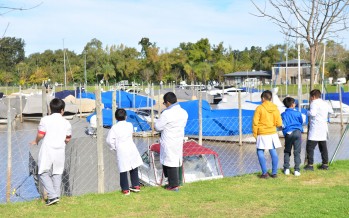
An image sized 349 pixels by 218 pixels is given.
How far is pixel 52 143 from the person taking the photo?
23.5 ft

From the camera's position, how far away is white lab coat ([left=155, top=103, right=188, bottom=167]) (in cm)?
789

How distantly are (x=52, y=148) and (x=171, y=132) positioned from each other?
189cm

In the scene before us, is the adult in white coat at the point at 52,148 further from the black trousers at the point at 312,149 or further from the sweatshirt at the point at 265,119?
the black trousers at the point at 312,149

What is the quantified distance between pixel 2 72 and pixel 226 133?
51003mm

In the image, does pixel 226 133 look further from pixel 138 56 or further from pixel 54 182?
pixel 138 56

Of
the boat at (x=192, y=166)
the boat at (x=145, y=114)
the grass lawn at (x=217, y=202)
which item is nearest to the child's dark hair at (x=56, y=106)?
the grass lawn at (x=217, y=202)

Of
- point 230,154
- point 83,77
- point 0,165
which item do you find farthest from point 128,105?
point 83,77

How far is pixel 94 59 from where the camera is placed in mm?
79812

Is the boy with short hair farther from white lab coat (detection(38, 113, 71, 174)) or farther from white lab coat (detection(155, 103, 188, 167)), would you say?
white lab coat (detection(38, 113, 71, 174))

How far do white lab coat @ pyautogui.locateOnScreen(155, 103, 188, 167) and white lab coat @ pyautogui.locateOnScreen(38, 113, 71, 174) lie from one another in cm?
155

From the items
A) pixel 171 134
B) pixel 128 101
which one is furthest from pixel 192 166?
pixel 128 101

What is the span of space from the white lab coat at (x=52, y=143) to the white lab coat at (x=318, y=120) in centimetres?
495

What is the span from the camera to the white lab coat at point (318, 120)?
9641mm

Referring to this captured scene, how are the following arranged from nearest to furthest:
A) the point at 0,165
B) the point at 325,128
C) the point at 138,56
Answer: the point at 325,128
the point at 0,165
the point at 138,56
